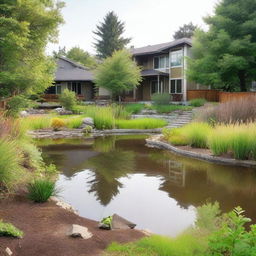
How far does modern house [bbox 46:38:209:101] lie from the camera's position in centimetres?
3138

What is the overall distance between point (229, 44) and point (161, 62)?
45.4ft

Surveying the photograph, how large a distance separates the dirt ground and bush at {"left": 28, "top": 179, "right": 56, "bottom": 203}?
13 centimetres

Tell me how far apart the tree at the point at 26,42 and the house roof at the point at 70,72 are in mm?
25204

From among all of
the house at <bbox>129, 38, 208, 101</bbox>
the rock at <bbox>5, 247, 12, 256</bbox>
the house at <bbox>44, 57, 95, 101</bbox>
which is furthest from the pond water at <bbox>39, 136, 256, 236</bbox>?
the house at <bbox>44, 57, 95, 101</bbox>

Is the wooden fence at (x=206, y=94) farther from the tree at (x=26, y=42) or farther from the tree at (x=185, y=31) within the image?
the tree at (x=185, y=31)

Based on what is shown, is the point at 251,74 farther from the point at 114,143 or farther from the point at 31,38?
the point at 31,38

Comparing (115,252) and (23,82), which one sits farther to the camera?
(23,82)

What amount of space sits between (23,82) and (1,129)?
509 centimetres

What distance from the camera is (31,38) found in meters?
11.6

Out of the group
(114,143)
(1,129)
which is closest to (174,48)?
(114,143)

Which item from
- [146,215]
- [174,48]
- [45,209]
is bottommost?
[146,215]

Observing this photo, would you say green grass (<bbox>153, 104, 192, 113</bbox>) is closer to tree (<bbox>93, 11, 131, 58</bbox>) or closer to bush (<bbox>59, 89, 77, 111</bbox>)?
bush (<bbox>59, 89, 77, 111</bbox>)

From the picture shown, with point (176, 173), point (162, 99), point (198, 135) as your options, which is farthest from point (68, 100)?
point (176, 173)

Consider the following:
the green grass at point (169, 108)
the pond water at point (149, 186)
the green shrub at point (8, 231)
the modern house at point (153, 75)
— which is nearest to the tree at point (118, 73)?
the modern house at point (153, 75)
